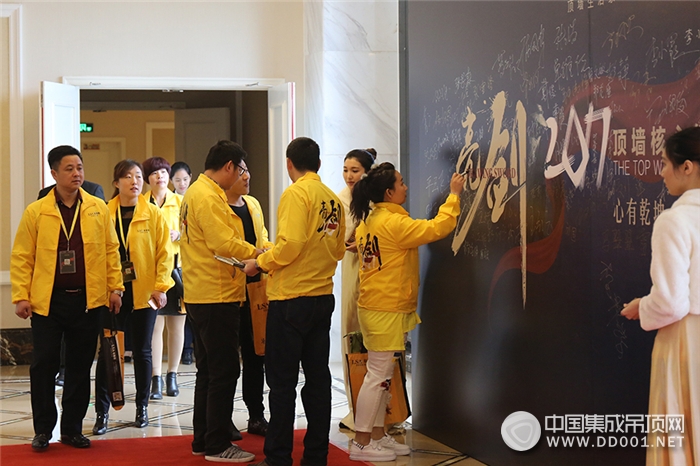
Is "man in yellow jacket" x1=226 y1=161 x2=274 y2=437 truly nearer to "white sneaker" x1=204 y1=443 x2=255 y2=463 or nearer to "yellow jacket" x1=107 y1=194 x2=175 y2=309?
"white sneaker" x1=204 y1=443 x2=255 y2=463

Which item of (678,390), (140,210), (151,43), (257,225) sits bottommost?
(678,390)

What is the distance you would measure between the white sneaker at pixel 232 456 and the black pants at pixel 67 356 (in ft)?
2.63

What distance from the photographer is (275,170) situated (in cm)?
766

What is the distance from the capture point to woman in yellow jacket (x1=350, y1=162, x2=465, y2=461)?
4.14 metres

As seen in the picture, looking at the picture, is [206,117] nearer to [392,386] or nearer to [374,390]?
[392,386]

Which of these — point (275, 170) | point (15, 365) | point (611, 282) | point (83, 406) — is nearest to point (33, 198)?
point (15, 365)

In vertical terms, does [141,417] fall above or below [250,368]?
below

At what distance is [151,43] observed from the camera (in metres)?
7.59

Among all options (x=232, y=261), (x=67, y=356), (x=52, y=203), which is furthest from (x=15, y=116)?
(x=232, y=261)

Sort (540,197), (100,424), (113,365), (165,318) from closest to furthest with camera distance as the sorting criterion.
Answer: (540,197) → (113,365) → (100,424) → (165,318)

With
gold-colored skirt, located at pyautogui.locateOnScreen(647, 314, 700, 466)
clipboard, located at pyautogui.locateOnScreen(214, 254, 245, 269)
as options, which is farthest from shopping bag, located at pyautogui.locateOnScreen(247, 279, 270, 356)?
gold-colored skirt, located at pyautogui.locateOnScreen(647, 314, 700, 466)

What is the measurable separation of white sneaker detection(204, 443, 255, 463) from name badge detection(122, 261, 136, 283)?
1.32 meters

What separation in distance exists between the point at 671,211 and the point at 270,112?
5.57 meters

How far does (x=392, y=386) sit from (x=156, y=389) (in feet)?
6.54
